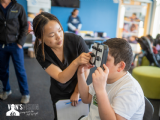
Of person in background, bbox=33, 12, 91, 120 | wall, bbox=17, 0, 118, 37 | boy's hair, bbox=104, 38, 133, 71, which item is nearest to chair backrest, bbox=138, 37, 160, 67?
person in background, bbox=33, 12, 91, 120

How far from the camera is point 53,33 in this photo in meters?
0.80

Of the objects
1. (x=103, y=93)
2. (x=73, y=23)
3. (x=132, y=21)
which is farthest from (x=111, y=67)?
(x=132, y=21)

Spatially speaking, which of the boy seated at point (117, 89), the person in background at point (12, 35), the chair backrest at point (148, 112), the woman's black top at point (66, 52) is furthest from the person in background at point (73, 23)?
the chair backrest at point (148, 112)

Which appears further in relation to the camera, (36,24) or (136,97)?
(36,24)

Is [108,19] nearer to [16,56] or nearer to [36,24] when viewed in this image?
[16,56]

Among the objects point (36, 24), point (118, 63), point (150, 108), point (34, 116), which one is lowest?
point (34, 116)

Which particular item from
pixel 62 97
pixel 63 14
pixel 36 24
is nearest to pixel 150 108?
pixel 62 97

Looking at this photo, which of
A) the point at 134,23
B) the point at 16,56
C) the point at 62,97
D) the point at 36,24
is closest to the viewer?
the point at 36,24

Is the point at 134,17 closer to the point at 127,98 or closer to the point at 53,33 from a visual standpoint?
the point at 53,33

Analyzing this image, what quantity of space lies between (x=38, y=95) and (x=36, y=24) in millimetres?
1384

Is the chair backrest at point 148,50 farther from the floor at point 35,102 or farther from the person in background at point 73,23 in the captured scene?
the person in background at point 73,23

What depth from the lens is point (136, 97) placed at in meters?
0.61

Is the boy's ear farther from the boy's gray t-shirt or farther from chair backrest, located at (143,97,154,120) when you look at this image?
chair backrest, located at (143,97,154,120)

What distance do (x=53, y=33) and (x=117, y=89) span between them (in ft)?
1.55
